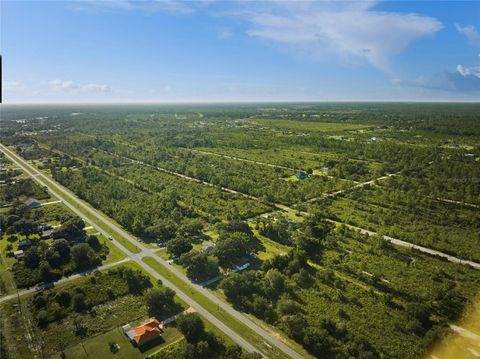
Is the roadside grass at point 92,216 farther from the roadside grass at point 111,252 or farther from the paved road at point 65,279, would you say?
the paved road at point 65,279

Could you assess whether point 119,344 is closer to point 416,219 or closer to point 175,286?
point 175,286

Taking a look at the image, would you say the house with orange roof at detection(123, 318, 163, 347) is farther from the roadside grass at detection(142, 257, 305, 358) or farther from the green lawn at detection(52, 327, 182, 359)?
the roadside grass at detection(142, 257, 305, 358)

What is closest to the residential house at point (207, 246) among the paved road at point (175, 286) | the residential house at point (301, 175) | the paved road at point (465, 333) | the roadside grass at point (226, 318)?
the paved road at point (175, 286)

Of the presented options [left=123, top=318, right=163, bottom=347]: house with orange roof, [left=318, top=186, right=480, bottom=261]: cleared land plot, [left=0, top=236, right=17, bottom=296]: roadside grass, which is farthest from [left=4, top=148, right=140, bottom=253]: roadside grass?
[left=318, top=186, right=480, bottom=261]: cleared land plot

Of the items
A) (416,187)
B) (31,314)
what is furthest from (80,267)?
(416,187)

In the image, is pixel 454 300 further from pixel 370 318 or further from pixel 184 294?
pixel 184 294

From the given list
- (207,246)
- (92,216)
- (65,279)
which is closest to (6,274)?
(65,279)
